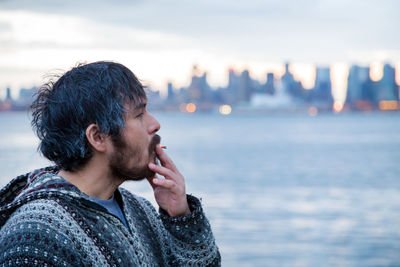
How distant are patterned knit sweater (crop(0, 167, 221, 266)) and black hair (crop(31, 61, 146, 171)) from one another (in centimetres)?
11

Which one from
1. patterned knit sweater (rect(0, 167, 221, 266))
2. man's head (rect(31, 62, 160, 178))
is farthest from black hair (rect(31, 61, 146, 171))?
patterned knit sweater (rect(0, 167, 221, 266))

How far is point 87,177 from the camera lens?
2.31m

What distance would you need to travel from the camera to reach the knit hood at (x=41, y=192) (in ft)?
6.92

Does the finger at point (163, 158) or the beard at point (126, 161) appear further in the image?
the finger at point (163, 158)

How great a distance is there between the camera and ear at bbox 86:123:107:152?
2258 mm

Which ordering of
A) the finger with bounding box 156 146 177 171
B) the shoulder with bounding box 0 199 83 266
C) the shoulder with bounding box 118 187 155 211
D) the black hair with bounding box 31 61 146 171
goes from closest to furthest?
the shoulder with bounding box 0 199 83 266
the black hair with bounding box 31 61 146 171
the finger with bounding box 156 146 177 171
the shoulder with bounding box 118 187 155 211

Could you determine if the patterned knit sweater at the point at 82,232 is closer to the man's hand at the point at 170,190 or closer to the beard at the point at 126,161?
the man's hand at the point at 170,190

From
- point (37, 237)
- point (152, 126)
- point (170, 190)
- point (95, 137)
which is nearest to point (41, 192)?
point (37, 237)

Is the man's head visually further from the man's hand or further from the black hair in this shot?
the man's hand

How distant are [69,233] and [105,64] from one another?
1.98 ft

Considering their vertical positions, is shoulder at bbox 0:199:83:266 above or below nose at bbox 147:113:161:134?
below

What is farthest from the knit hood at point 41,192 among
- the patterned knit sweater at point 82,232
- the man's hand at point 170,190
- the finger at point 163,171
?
the man's hand at point 170,190

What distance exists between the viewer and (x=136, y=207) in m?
2.66

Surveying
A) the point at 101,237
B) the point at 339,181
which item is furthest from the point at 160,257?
the point at 339,181
